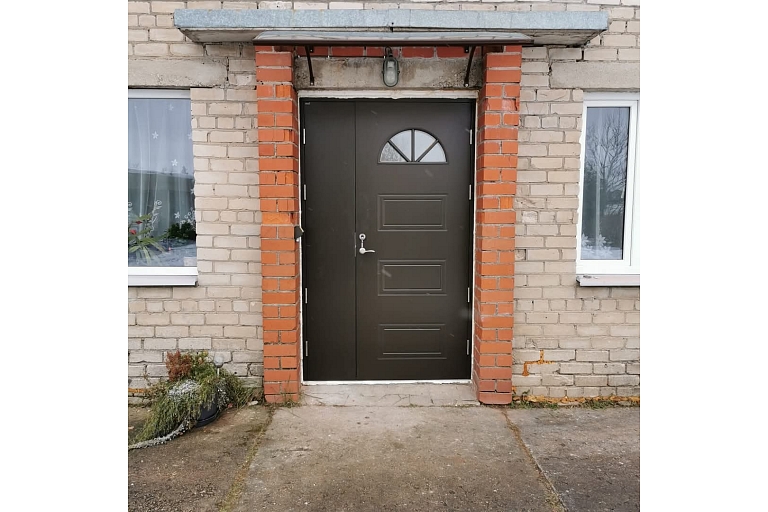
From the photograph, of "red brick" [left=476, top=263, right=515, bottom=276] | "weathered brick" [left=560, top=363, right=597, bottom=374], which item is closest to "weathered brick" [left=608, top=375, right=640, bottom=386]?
"weathered brick" [left=560, top=363, right=597, bottom=374]

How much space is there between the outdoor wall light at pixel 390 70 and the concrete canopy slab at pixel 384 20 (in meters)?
0.25

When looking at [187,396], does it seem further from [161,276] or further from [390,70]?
[390,70]

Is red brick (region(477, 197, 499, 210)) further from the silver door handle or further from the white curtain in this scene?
the white curtain

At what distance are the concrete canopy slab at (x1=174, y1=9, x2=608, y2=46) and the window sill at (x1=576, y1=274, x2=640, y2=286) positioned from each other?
1816mm

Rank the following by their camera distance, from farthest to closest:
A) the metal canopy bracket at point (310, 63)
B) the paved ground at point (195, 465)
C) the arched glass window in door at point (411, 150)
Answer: the arched glass window in door at point (411, 150)
the metal canopy bracket at point (310, 63)
the paved ground at point (195, 465)

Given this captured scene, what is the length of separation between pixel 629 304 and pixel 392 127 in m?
2.38

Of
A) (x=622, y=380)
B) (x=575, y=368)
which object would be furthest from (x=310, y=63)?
(x=622, y=380)

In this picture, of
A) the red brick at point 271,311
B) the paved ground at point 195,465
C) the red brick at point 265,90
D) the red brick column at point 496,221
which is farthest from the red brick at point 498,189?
the paved ground at point 195,465

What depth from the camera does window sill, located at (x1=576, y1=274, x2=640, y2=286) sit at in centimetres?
391

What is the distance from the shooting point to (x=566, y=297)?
3971mm

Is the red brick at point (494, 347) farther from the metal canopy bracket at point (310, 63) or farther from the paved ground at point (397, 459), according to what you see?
the metal canopy bracket at point (310, 63)

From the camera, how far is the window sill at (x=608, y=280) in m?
3.91

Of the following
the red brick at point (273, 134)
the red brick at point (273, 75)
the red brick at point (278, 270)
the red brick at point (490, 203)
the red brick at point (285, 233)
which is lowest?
the red brick at point (278, 270)

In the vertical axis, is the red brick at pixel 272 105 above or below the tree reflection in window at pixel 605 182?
above
